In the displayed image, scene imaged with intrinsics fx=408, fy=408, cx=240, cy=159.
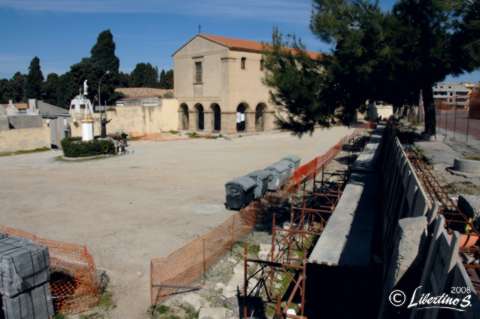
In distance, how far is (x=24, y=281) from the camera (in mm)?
8102

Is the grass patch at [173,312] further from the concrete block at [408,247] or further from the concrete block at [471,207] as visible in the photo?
the concrete block at [471,207]

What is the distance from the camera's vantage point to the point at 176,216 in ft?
52.6

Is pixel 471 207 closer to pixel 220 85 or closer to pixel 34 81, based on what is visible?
pixel 220 85

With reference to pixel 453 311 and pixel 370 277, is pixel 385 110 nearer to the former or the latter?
pixel 370 277

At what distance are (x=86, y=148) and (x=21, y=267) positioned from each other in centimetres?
2365

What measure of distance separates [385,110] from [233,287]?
72961 mm

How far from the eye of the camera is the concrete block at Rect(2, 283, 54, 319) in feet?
26.3

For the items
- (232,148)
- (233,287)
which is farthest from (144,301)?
(232,148)

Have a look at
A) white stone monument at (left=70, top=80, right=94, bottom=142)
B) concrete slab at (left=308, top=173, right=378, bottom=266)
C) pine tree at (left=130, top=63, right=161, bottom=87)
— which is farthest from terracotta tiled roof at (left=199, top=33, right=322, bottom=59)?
pine tree at (left=130, top=63, right=161, bottom=87)

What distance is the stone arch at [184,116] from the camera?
169 ft

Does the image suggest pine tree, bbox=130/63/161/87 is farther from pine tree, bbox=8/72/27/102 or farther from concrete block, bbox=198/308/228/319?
concrete block, bbox=198/308/228/319

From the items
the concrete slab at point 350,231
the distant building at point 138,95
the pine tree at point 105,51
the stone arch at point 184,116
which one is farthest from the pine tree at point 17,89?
the concrete slab at point 350,231

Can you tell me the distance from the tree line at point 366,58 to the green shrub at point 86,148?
2105 cm

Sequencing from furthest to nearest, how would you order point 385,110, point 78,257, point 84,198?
1. point 385,110
2. point 84,198
3. point 78,257
